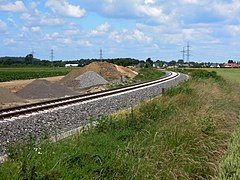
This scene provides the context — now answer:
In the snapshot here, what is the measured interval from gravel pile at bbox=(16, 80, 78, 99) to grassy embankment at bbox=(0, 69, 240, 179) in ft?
62.5

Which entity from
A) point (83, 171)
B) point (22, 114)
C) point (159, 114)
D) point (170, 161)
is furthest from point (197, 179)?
Result: point (22, 114)

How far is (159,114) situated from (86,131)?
3943mm

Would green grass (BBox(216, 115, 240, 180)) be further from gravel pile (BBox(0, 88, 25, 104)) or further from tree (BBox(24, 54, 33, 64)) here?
tree (BBox(24, 54, 33, 64))

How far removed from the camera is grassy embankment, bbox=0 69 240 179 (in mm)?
7027

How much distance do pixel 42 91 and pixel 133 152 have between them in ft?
80.7

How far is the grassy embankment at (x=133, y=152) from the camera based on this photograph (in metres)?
7.03

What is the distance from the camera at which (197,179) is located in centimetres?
909

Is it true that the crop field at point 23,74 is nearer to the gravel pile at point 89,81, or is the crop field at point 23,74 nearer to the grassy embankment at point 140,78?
the gravel pile at point 89,81

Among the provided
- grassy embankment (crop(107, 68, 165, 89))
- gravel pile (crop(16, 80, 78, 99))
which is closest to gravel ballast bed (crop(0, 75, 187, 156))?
gravel pile (crop(16, 80, 78, 99))

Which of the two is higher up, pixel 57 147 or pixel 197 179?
pixel 57 147

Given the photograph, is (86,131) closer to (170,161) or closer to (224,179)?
(170,161)

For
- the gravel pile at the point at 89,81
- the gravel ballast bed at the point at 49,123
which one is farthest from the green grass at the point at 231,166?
the gravel pile at the point at 89,81

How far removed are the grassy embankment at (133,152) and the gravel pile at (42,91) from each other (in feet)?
62.5

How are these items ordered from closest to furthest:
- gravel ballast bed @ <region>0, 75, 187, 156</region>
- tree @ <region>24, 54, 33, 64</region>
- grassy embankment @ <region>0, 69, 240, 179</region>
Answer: grassy embankment @ <region>0, 69, 240, 179</region>, gravel ballast bed @ <region>0, 75, 187, 156</region>, tree @ <region>24, 54, 33, 64</region>
